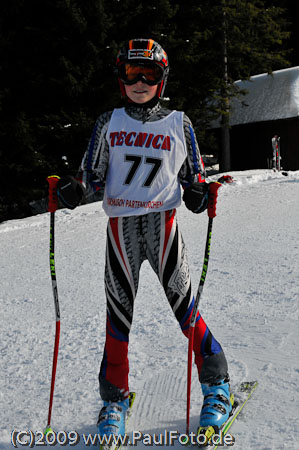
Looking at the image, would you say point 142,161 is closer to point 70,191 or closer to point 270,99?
point 70,191

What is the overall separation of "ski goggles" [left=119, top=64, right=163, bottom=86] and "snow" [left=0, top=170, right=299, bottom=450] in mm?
2077

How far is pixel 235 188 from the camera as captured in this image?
1326 cm

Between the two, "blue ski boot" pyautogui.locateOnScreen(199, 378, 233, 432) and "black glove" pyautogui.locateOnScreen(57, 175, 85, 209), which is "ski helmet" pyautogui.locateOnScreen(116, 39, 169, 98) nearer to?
"black glove" pyautogui.locateOnScreen(57, 175, 85, 209)

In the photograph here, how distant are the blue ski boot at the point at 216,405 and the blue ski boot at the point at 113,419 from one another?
0.46 m

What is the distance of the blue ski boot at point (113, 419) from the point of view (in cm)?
280

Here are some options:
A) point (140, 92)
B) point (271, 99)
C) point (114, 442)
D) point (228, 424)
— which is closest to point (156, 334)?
point (228, 424)

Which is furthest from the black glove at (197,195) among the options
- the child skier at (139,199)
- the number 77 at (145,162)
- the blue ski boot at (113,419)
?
the blue ski boot at (113,419)

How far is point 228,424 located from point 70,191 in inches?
65.8

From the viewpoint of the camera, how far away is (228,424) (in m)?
2.96

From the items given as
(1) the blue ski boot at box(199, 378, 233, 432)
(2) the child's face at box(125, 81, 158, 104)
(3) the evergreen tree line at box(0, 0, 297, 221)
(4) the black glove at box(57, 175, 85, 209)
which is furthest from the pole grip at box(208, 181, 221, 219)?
(3) the evergreen tree line at box(0, 0, 297, 221)

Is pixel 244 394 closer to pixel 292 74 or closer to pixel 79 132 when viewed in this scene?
pixel 79 132

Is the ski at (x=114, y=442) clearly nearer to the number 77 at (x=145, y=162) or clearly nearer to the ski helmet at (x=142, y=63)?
A: the number 77 at (x=145, y=162)

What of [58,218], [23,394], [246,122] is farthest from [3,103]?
[23,394]

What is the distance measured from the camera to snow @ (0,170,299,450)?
10.4ft
